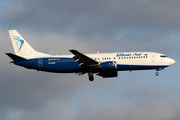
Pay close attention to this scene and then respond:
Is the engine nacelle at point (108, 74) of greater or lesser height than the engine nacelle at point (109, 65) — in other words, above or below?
below

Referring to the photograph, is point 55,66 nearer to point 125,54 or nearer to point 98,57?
point 98,57

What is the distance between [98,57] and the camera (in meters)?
69.8

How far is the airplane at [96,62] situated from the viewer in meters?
68.2

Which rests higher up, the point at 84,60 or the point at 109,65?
the point at 84,60

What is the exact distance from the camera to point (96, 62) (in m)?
67.9

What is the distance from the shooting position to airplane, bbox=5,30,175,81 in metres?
68.2

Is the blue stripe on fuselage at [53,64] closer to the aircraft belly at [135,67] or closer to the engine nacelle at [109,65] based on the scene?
the engine nacelle at [109,65]

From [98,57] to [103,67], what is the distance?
285cm

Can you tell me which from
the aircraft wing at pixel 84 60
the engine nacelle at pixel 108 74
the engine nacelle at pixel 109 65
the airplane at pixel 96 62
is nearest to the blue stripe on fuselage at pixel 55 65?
the airplane at pixel 96 62

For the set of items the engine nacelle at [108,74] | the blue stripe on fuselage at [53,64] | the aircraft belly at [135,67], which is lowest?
the engine nacelle at [108,74]

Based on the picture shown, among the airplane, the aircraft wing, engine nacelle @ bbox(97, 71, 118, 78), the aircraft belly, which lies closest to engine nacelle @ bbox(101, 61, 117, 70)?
the airplane

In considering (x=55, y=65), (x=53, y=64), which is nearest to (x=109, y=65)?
(x=55, y=65)

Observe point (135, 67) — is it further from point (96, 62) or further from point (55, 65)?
point (55, 65)

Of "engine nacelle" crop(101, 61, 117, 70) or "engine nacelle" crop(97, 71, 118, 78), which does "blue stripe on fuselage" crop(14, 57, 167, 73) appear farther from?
"engine nacelle" crop(97, 71, 118, 78)
